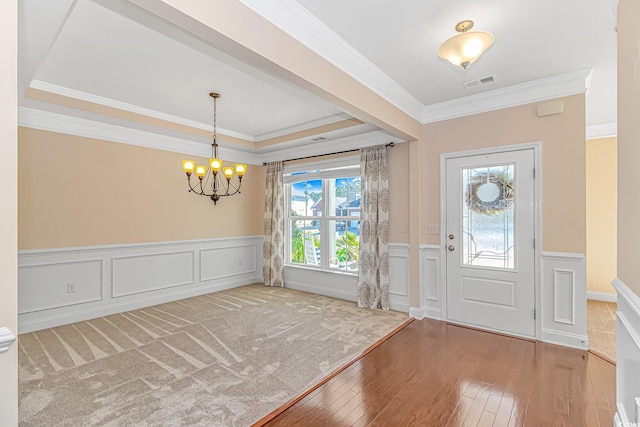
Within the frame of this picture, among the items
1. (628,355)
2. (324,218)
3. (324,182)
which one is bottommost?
(628,355)

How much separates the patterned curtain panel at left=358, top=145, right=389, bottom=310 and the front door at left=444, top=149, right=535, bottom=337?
868 millimetres

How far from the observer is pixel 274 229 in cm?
585

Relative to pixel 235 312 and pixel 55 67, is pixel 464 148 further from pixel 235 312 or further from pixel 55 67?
pixel 55 67

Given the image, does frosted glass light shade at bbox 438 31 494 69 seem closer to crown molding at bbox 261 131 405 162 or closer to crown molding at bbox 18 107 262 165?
crown molding at bbox 261 131 405 162

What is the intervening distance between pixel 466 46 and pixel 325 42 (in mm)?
1039

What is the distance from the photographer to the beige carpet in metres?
2.16

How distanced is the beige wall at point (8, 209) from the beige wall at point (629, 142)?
258cm

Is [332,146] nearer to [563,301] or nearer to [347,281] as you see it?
Result: [347,281]

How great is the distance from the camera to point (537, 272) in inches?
131

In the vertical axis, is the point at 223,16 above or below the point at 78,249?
above

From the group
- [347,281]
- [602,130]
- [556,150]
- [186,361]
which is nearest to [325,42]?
[556,150]

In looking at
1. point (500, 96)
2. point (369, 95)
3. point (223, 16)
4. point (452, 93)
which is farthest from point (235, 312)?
point (500, 96)

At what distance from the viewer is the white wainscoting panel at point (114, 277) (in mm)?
3650

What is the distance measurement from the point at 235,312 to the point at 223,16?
3646 mm
